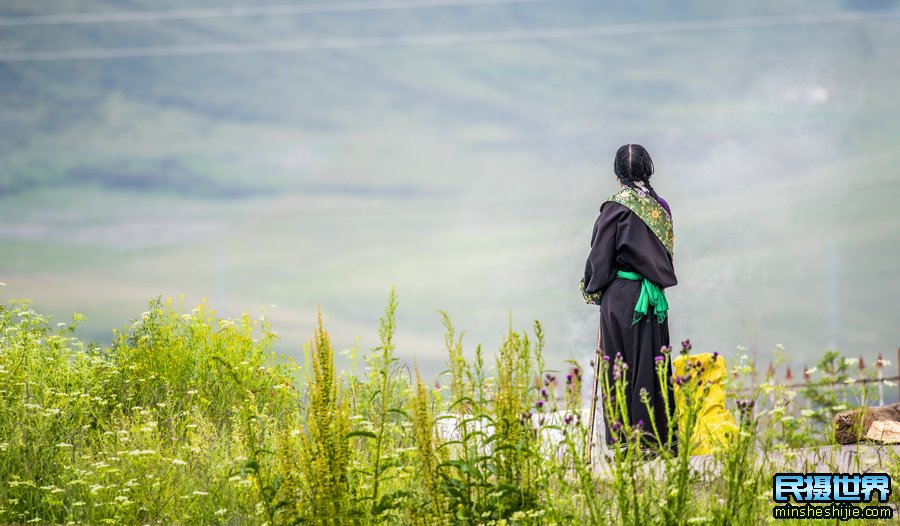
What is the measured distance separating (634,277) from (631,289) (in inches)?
3.3

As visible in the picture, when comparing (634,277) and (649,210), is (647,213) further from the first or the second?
(634,277)

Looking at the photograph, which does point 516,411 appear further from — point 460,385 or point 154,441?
point 154,441

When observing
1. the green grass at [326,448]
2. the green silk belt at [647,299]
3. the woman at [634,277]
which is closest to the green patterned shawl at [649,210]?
the woman at [634,277]

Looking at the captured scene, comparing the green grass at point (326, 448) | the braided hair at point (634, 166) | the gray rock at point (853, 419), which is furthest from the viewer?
the braided hair at point (634, 166)

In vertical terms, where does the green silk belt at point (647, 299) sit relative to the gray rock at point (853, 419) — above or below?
above

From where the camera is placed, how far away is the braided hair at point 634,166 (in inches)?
225

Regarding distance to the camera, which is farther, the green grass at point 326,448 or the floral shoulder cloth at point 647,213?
the floral shoulder cloth at point 647,213

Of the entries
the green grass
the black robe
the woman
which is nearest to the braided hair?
the woman

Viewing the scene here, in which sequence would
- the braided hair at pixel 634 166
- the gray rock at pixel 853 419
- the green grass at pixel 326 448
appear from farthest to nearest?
the braided hair at pixel 634 166
the gray rock at pixel 853 419
the green grass at pixel 326 448

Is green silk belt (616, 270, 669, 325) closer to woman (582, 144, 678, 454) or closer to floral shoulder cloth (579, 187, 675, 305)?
woman (582, 144, 678, 454)

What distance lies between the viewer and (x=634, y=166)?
5.71 meters

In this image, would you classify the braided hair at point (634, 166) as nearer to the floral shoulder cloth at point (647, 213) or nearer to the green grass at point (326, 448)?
the floral shoulder cloth at point (647, 213)

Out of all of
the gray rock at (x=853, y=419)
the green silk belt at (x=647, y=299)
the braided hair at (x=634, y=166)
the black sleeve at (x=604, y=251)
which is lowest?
the gray rock at (x=853, y=419)

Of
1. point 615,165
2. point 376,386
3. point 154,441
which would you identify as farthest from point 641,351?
point 154,441
